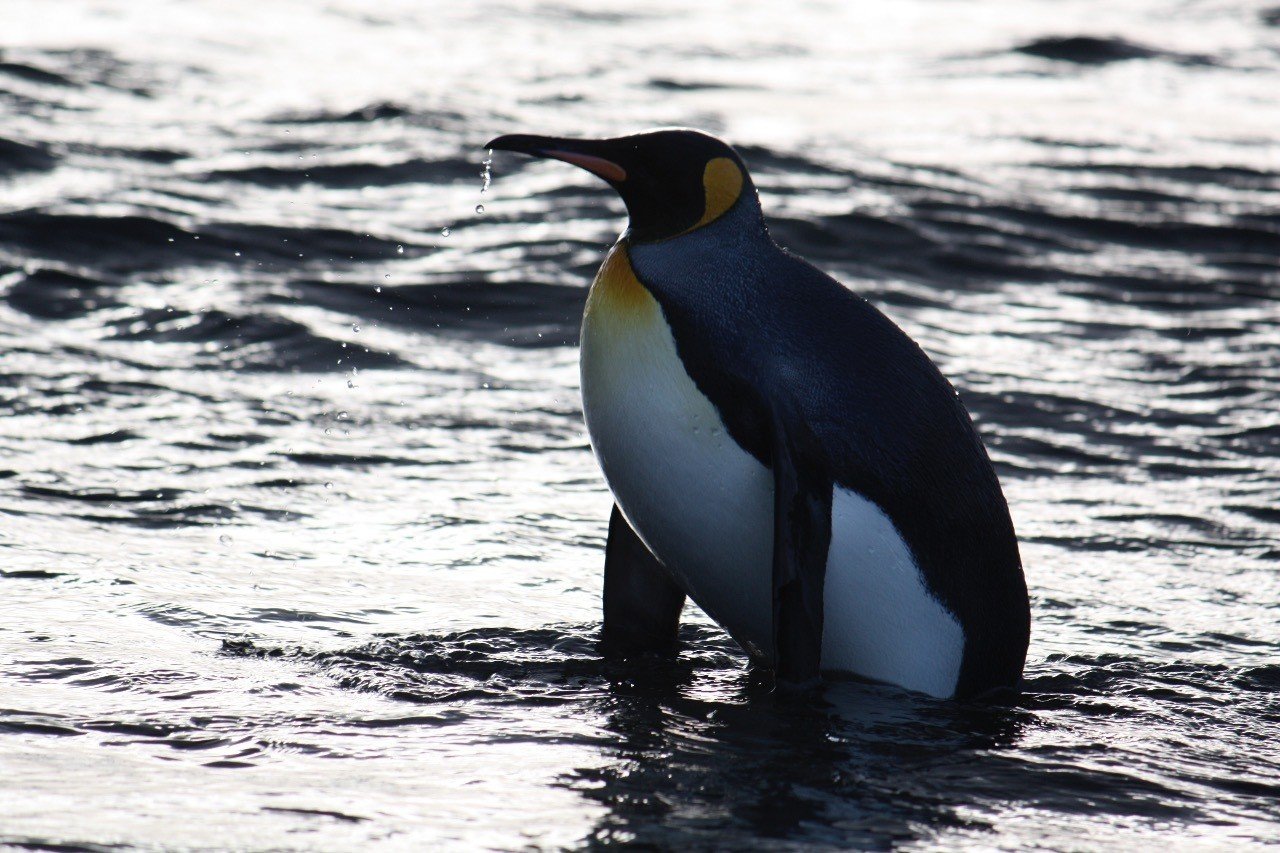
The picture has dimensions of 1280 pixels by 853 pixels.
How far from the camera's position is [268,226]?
29.7 ft

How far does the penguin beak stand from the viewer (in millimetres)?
3695

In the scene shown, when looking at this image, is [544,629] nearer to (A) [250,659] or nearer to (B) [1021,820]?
(A) [250,659]

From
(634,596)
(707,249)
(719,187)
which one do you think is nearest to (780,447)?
(707,249)

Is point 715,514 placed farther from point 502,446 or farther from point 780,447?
point 502,446

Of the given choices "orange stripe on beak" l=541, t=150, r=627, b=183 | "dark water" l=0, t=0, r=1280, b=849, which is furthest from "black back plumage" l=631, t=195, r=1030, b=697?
"dark water" l=0, t=0, r=1280, b=849

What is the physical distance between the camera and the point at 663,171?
3.74 meters

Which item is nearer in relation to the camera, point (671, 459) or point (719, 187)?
point (671, 459)

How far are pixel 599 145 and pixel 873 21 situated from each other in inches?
647

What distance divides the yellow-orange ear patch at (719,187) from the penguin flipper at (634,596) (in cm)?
72

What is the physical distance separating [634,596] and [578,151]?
1017mm

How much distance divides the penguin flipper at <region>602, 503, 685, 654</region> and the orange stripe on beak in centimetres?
77

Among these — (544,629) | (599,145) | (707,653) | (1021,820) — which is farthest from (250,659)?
(1021,820)

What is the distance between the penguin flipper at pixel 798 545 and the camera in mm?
3486

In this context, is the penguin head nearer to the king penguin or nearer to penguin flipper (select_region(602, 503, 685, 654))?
the king penguin
